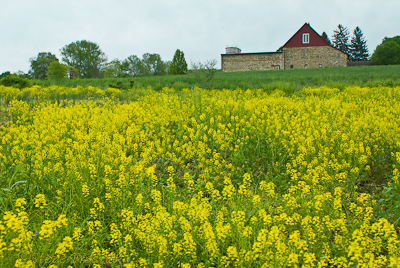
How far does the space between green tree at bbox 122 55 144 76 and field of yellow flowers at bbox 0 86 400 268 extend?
210ft

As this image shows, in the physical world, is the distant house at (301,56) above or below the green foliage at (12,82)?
above

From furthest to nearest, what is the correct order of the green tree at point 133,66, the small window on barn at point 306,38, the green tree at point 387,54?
the green tree at point 133,66
the green tree at point 387,54
the small window on barn at point 306,38

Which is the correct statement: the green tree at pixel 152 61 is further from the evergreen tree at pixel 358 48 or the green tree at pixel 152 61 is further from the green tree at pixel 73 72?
the evergreen tree at pixel 358 48

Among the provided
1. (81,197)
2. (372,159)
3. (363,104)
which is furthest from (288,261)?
(363,104)

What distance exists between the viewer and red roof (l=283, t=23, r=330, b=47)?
38719 mm

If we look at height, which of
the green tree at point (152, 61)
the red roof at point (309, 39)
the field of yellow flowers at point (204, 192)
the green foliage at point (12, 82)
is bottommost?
the field of yellow flowers at point (204, 192)

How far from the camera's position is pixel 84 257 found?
8.45 ft

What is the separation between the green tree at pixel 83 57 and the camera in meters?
61.7

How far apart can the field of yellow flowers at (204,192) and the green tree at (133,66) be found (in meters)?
64.0

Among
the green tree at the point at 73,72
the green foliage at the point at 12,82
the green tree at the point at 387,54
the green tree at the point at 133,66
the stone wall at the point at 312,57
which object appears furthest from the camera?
the green tree at the point at 133,66

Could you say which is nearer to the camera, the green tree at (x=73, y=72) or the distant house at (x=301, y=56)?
the distant house at (x=301, y=56)

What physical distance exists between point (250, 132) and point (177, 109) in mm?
2182

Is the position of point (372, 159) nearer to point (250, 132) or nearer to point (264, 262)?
point (250, 132)

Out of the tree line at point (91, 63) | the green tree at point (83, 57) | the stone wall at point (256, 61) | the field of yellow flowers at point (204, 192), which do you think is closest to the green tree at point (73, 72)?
the tree line at point (91, 63)
